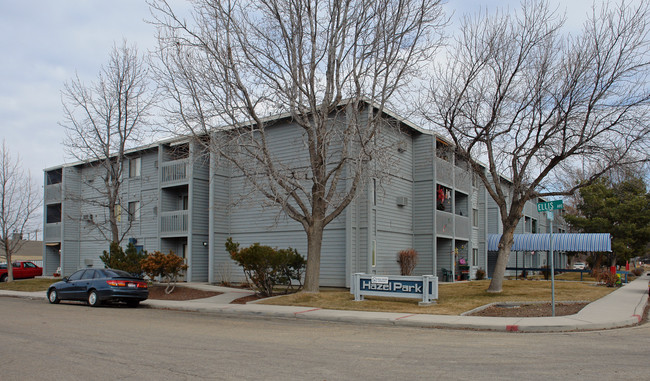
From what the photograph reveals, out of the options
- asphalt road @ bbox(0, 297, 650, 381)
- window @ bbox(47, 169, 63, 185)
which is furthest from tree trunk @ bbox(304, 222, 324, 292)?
window @ bbox(47, 169, 63, 185)

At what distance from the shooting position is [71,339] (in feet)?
35.0

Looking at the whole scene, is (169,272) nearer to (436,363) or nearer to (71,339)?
(71,339)

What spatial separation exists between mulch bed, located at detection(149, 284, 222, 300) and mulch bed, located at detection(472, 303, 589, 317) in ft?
37.9

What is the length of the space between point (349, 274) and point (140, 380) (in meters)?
17.0

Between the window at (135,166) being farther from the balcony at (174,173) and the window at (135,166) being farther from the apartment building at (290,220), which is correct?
the balcony at (174,173)

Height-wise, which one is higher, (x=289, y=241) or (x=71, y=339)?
(x=289, y=241)

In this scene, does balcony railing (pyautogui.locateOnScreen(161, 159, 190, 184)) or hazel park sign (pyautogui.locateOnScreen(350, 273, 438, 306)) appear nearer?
hazel park sign (pyautogui.locateOnScreen(350, 273, 438, 306))

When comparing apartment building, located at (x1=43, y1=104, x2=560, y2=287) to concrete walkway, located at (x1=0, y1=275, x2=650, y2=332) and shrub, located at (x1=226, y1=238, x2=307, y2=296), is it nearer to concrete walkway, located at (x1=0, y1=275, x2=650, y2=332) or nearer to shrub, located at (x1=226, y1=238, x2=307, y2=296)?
shrub, located at (x1=226, y1=238, x2=307, y2=296)

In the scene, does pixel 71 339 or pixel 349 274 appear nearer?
pixel 71 339

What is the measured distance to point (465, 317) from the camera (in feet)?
46.4

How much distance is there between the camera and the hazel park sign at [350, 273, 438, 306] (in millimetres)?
17188

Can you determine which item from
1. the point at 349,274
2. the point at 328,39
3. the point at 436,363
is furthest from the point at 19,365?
the point at 349,274

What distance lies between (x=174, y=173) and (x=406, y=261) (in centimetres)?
1357

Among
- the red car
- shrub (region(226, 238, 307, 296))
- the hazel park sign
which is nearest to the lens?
the hazel park sign
